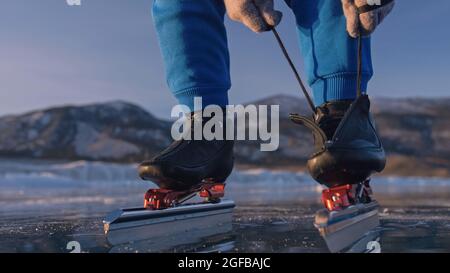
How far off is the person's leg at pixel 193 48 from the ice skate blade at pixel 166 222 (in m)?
0.41

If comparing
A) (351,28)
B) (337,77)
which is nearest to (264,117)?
(337,77)

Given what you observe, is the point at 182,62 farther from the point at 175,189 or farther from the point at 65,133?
the point at 65,133

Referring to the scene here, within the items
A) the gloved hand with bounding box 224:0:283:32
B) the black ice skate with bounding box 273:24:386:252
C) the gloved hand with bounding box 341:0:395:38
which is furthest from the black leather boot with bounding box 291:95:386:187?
the gloved hand with bounding box 224:0:283:32

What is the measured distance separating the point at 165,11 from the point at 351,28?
0.74 metres

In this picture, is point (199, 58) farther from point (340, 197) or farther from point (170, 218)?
point (340, 197)

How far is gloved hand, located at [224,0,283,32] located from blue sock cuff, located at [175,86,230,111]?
0.35 metres

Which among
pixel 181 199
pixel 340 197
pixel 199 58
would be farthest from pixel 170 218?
pixel 199 58

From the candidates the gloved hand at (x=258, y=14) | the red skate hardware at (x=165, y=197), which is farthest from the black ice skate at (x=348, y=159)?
the red skate hardware at (x=165, y=197)

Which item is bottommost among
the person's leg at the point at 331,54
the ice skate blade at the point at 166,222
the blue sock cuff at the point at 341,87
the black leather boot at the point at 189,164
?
the ice skate blade at the point at 166,222

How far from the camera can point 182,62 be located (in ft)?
5.42

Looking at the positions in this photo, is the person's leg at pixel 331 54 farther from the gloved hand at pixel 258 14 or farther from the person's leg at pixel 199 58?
the person's leg at pixel 199 58

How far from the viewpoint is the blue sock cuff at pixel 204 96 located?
1646 mm

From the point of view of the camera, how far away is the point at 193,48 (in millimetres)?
1644

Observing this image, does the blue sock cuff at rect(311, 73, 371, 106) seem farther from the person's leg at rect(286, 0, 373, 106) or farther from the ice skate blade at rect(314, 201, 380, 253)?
the ice skate blade at rect(314, 201, 380, 253)
